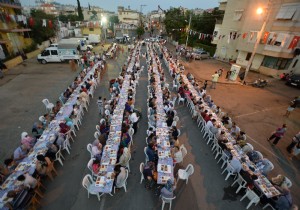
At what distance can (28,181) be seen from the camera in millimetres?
5371

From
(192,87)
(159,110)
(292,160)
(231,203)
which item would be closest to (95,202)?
(231,203)

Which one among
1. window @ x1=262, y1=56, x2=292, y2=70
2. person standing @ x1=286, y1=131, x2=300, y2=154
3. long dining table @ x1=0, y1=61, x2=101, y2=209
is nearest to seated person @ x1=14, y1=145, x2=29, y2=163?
long dining table @ x1=0, y1=61, x2=101, y2=209

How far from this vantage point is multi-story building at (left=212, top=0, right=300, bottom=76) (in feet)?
59.7

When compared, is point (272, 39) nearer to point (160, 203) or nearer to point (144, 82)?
point (144, 82)

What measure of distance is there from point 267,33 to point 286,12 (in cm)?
252

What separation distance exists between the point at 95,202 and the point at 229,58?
29573mm

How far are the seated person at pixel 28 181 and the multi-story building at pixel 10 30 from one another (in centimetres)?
2132

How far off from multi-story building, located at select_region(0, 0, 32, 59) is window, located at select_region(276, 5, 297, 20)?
104 ft

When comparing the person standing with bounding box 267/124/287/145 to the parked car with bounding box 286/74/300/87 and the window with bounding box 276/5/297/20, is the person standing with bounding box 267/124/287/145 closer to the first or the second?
the parked car with bounding box 286/74/300/87

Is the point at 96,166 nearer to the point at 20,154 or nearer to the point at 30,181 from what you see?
the point at 30,181

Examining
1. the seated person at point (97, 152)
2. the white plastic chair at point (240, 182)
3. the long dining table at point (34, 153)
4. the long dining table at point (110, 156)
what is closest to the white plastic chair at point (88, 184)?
the long dining table at point (110, 156)

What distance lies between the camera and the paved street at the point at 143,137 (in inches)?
236

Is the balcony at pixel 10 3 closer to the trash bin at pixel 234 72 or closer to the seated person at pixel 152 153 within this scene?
the seated person at pixel 152 153

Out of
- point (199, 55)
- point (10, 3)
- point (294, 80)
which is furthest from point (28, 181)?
point (199, 55)
